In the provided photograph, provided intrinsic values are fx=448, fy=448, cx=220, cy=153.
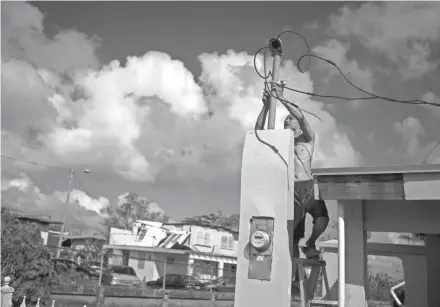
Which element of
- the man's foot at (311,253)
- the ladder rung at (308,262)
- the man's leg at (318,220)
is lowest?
the ladder rung at (308,262)

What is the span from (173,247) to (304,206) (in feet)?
94.2

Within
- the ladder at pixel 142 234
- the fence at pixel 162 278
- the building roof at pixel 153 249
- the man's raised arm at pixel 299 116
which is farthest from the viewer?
the ladder at pixel 142 234

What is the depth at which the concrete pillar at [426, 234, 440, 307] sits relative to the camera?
707 cm

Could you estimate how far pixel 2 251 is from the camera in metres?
11.4

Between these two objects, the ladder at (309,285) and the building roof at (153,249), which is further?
the building roof at (153,249)

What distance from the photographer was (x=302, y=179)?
4574mm

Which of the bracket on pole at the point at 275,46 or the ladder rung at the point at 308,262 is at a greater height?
the bracket on pole at the point at 275,46

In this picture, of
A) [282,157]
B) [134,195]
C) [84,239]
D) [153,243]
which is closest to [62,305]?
[282,157]

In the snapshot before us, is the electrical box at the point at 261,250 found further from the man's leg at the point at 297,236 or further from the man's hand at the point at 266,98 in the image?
the man's hand at the point at 266,98

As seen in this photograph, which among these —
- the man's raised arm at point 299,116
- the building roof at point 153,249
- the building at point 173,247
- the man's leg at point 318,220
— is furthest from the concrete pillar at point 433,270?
the building roof at point 153,249

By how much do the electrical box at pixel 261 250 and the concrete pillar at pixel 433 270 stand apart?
13.2 ft

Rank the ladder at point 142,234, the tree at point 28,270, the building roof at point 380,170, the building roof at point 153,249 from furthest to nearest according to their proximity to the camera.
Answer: the ladder at point 142,234 → the building roof at point 153,249 → the tree at point 28,270 → the building roof at point 380,170

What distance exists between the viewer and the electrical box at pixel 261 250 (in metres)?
4.16

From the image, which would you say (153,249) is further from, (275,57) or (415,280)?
(275,57)
